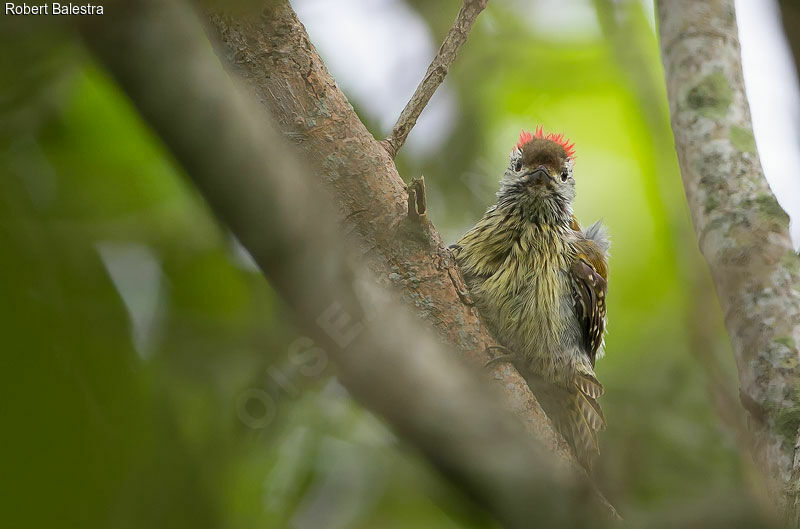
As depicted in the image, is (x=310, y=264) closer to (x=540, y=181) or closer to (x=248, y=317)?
(x=248, y=317)

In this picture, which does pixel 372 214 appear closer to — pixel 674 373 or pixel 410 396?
pixel 410 396

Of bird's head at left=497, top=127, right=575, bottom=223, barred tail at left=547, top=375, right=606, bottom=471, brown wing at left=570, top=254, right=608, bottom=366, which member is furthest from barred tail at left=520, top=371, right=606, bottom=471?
bird's head at left=497, top=127, right=575, bottom=223

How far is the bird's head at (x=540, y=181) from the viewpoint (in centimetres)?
438

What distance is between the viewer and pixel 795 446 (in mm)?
2471

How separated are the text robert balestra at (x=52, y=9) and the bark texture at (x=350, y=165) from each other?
90cm

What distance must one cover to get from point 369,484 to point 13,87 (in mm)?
1873

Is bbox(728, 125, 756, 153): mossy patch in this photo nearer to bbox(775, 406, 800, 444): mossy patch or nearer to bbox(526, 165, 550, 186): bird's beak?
bbox(775, 406, 800, 444): mossy patch

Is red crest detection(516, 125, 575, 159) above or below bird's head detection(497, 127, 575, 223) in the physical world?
above

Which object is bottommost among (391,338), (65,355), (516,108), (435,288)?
(65,355)

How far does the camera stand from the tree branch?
126 centimetres

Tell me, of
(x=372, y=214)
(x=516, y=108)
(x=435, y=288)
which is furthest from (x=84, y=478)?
(x=516, y=108)

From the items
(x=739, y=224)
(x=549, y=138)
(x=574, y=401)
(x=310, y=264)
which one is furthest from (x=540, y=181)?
(x=310, y=264)

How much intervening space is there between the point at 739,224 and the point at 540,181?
4.92 ft

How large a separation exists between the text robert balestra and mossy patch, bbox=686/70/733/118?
105 inches
